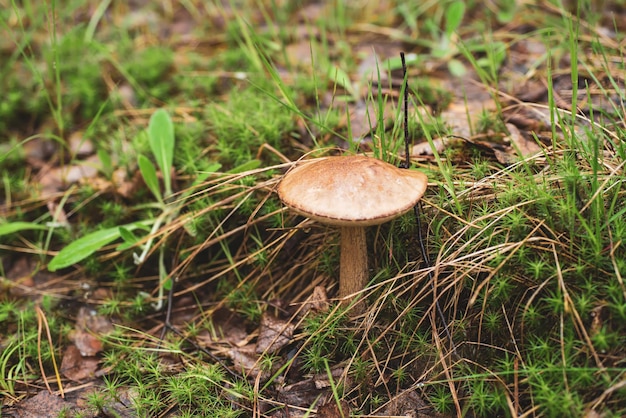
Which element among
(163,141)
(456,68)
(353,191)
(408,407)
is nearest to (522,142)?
(456,68)

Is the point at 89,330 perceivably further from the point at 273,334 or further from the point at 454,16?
the point at 454,16

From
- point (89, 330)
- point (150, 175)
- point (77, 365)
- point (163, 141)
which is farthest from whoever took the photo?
point (163, 141)

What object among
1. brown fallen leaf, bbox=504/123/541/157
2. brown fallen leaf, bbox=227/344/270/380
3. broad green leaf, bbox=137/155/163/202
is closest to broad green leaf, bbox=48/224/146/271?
Result: broad green leaf, bbox=137/155/163/202

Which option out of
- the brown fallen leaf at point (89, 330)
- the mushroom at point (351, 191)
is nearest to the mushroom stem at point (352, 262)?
the mushroom at point (351, 191)

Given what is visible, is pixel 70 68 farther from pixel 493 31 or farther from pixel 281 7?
pixel 493 31

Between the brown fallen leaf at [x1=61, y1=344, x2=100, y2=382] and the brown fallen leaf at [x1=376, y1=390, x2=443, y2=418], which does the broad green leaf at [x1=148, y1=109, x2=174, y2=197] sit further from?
the brown fallen leaf at [x1=376, y1=390, x2=443, y2=418]
